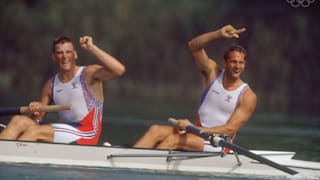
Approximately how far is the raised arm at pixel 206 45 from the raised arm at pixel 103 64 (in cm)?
68

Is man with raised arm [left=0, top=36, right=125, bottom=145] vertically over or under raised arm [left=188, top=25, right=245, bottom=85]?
under

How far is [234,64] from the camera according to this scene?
21.6 feet

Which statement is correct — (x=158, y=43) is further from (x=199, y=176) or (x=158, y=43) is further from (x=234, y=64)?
(x=199, y=176)

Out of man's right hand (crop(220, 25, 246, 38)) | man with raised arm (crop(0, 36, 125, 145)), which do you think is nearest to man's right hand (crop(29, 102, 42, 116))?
man with raised arm (crop(0, 36, 125, 145))

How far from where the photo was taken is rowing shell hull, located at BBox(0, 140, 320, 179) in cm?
637

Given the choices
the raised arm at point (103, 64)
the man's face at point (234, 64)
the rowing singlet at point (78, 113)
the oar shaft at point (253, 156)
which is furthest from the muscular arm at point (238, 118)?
the rowing singlet at point (78, 113)

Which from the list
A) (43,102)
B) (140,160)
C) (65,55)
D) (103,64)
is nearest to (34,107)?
(43,102)

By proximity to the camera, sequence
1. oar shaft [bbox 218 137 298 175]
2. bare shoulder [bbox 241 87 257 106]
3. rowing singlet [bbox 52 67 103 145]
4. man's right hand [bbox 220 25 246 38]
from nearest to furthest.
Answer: oar shaft [bbox 218 137 298 175] → man's right hand [bbox 220 25 246 38] → bare shoulder [bbox 241 87 257 106] → rowing singlet [bbox 52 67 103 145]

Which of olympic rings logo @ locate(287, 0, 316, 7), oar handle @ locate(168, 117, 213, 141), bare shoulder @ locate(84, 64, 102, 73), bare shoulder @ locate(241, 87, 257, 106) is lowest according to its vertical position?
oar handle @ locate(168, 117, 213, 141)

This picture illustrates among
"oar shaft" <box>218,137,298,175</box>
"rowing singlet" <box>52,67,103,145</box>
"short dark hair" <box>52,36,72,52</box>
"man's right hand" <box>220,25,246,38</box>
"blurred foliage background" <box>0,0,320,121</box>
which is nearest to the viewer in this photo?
"oar shaft" <box>218,137,298,175</box>

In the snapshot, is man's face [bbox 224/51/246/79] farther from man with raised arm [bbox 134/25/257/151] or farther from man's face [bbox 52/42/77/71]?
man's face [bbox 52/42/77/71]

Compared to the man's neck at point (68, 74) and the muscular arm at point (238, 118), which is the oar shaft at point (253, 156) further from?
the man's neck at point (68, 74)

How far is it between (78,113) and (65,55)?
21.9 inches

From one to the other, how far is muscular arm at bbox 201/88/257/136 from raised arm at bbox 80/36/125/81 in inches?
37.1
